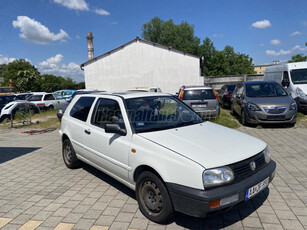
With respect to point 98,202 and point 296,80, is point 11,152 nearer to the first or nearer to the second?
point 98,202

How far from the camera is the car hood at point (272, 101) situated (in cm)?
809

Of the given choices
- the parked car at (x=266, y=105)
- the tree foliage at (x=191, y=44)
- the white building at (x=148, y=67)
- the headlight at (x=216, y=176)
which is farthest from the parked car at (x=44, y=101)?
the tree foliage at (x=191, y=44)

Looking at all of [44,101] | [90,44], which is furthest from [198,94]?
[90,44]

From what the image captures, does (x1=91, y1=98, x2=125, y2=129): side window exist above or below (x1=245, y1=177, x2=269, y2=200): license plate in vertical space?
above

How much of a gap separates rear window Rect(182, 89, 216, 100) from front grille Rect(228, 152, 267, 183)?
20.9ft

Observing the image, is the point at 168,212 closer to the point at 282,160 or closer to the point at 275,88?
the point at 282,160

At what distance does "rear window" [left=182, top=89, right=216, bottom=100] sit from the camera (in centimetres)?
926

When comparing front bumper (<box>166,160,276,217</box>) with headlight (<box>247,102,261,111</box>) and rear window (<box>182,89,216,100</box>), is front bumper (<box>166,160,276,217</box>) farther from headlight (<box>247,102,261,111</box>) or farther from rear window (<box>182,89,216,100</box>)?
rear window (<box>182,89,216,100</box>)

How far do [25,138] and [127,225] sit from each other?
7670 mm

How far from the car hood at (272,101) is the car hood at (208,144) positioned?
211 inches

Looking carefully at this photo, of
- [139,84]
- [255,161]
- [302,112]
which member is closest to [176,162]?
[255,161]

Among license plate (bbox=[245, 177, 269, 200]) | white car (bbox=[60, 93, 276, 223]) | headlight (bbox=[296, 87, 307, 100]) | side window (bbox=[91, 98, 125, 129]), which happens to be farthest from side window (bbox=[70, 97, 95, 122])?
headlight (bbox=[296, 87, 307, 100])

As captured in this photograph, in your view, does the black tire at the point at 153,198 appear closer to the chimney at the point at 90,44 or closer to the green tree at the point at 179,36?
the chimney at the point at 90,44

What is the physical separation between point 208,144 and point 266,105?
6.17 metres
